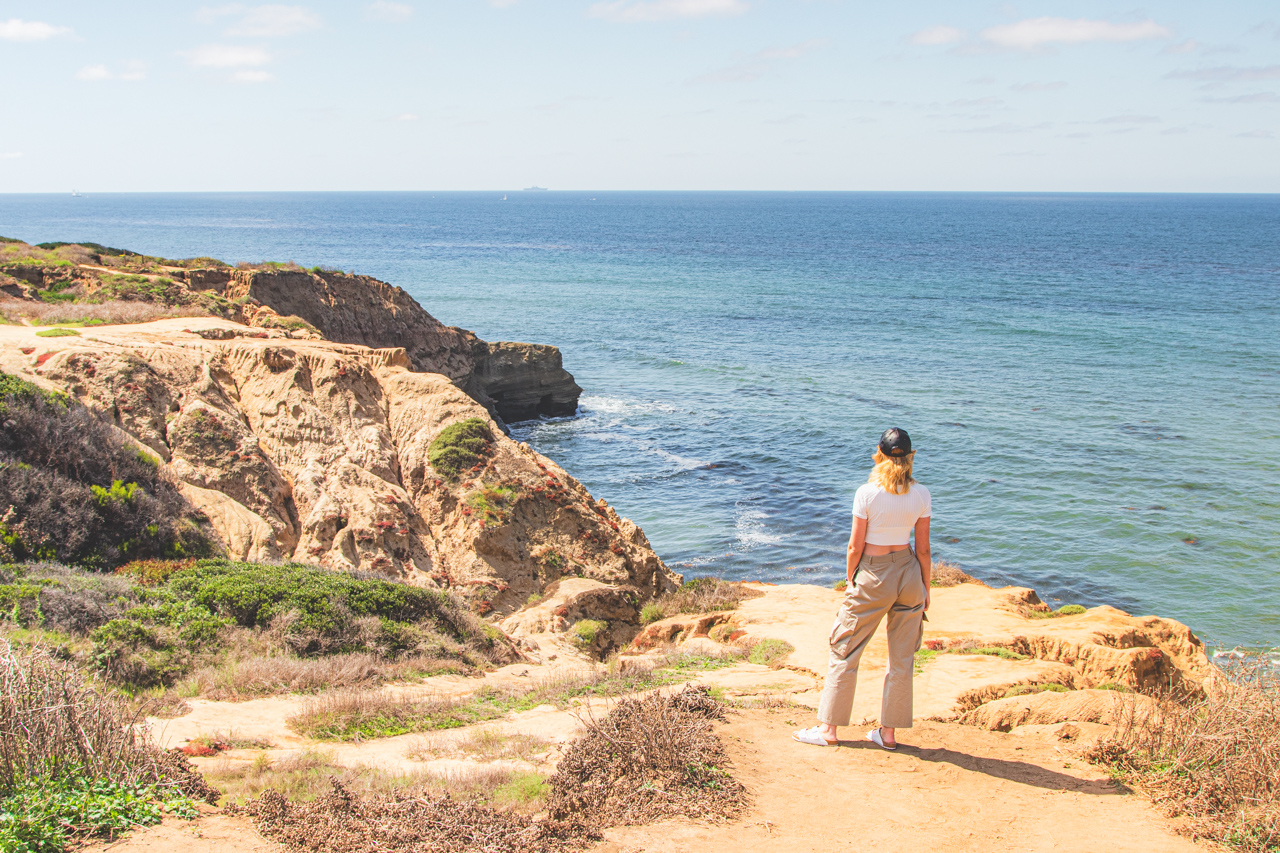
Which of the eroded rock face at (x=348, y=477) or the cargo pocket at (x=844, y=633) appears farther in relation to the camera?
the eroded rock face at (x=348, y=477)

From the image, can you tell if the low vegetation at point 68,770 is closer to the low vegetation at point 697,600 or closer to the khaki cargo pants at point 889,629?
the khaki cargo pants at point 889,629

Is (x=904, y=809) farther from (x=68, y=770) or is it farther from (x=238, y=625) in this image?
(x=238, y=625)

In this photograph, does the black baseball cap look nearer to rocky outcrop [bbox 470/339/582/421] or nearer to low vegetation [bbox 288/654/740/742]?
low vegetation [bbox 288/654/740/742]

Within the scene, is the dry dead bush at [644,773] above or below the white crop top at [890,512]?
below

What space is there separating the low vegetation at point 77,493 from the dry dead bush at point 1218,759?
1306cm

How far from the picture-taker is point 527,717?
8789 mm

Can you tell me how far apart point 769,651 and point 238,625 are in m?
7.46

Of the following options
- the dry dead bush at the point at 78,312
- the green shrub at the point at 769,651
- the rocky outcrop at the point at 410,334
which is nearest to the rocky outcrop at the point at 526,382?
the rocky outcrop at the point at 410,334

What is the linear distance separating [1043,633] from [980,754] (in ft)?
17.4

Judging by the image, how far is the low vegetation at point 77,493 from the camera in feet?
37.7

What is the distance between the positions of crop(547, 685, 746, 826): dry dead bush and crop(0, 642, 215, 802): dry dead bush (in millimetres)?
2752

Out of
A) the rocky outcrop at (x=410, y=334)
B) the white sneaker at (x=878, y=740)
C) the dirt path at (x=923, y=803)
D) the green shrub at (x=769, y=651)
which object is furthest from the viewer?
the rocky outcrop at (x=410, y=334)

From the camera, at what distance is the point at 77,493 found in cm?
1204

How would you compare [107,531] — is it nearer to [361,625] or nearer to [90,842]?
[361,625]
